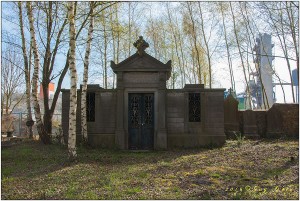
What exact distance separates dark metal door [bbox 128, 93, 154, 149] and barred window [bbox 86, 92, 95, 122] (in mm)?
1653

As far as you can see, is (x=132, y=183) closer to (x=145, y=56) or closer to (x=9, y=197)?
(x=9, y=197)

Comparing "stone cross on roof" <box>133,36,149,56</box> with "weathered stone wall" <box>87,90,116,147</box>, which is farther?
"weathered stone wall" <box>87,90,116,147</box>

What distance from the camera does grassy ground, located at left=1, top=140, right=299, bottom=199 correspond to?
233 inches

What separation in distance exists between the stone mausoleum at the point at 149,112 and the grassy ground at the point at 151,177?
284 centimetres

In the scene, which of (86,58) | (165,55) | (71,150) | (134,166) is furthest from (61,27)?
(165,55)

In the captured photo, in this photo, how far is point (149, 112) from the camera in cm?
1318

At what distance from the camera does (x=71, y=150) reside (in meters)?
9.16

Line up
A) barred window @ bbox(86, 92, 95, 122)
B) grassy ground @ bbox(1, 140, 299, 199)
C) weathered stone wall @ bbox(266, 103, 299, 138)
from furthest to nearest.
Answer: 1. weathered stone wall @ bbox(266, 103, 299, 138)
2. barred window @ bbox(86, 92, 95, 122)
3. grassy ground @ bbox(1, 140, 299, 199)

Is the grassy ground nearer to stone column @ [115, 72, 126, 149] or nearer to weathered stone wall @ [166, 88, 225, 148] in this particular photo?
stone column @ [115, 72, 126, 149]

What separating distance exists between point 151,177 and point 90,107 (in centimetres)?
695

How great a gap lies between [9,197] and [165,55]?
79.1 ft

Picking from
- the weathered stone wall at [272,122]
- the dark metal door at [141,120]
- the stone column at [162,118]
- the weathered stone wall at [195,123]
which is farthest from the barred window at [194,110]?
the weathered stone wall at [272,122]

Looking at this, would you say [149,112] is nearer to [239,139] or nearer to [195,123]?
[195,123]

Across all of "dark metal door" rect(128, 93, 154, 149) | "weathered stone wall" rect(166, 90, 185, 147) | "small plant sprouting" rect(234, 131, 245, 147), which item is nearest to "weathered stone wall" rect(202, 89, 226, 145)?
"small plant sprouting" rect(234, 131, 245, 147)
